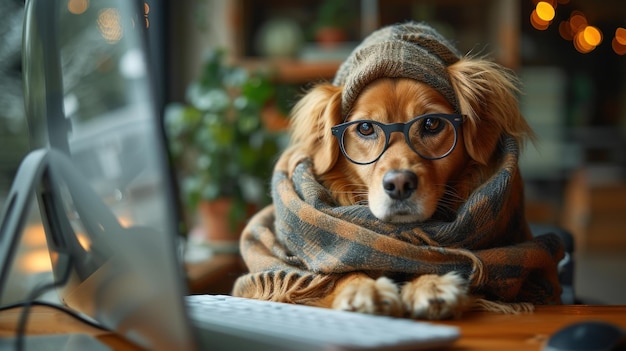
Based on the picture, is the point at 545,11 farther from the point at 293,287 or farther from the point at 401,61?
the point at 293,287

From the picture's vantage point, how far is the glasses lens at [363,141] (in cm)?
103

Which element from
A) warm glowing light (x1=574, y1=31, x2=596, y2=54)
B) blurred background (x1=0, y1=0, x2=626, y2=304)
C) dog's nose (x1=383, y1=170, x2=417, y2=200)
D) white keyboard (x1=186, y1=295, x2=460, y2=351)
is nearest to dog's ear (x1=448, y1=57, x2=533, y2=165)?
dog's nose (x1=383, y1=170, x2=417, y2=200)

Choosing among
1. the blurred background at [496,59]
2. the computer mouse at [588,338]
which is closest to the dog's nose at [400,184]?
the computer mouse at [588,338]

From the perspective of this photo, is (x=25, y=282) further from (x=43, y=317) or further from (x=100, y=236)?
(x=100, y=236)

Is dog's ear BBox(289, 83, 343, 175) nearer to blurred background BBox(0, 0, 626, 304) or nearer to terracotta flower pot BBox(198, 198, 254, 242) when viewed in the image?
blurred background BBox(0, 0, 626, 304)

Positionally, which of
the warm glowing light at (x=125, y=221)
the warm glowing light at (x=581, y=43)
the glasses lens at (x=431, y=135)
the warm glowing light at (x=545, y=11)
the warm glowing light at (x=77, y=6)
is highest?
the warm glowing light at (x=545, y=11)

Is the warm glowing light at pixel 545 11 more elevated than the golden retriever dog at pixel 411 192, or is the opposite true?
the warm glowing light at pixel 545 11

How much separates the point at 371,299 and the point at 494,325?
6.1 inches

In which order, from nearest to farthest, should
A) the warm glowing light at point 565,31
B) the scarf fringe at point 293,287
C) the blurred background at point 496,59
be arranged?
the scarf fringe at point 293,287 < the blurred background at point 496,59 < the warm glowing light at point 565,31

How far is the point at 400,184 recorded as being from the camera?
966mm

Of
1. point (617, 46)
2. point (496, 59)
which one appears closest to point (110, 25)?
point (496, 59)

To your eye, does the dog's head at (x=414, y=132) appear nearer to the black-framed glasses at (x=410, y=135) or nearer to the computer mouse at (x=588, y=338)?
the black-framed glasses at (x=410, y=135)

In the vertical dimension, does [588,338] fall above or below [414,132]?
below

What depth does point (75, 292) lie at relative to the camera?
0.84 metres
